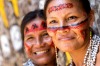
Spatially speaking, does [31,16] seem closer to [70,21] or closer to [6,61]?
[70,21]

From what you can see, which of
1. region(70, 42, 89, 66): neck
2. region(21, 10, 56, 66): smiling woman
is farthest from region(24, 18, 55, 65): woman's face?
region(70, 42, 89, 66): neck

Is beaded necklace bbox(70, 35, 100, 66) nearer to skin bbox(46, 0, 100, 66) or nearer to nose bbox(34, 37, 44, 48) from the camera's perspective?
skin bbox(46, 0, 100, 66)

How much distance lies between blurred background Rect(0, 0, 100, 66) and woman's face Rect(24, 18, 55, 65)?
2.92 ft

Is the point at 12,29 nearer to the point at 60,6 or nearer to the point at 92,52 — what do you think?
the point at 60,6

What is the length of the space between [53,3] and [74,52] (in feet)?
1.24

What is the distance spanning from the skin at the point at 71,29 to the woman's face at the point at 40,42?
349 mm

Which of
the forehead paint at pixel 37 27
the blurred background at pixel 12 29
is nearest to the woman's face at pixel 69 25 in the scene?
the forehead paint at pixel 37 27

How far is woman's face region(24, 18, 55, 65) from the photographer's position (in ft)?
8.46

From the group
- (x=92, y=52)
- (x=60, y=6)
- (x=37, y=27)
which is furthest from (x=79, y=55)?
(x=37, y=27)

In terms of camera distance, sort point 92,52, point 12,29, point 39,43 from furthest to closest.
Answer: point 12,29 → point 39,43 → point 92,52

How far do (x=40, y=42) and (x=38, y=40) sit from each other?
0.02 meters

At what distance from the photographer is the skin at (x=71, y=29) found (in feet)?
7.00

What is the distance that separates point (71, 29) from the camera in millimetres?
2150

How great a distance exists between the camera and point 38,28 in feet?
8.48
